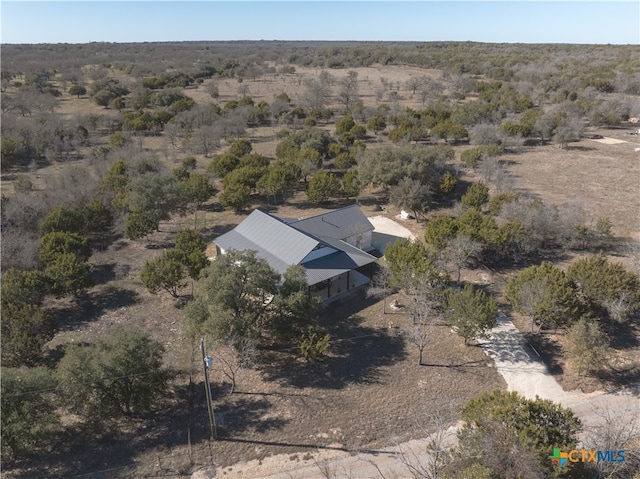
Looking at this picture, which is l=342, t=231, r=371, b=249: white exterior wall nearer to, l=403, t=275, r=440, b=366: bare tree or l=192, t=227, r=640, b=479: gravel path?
l=403, t=275, r=440, b=366: bare tree

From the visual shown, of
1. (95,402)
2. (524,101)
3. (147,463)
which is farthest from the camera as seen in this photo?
(524,101)

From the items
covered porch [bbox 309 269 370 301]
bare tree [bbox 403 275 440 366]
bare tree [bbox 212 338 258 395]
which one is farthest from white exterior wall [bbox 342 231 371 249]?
bare tree [bbox 212 338 258 395]

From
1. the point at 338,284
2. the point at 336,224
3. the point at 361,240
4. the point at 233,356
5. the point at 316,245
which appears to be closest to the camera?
the point at 233,356

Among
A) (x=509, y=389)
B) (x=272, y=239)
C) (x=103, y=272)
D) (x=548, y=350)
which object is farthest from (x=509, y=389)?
(x=103, y=272)

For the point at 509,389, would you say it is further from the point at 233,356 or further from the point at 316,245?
the point at 233,356

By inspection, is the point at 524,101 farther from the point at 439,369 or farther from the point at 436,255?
the point at 439,369

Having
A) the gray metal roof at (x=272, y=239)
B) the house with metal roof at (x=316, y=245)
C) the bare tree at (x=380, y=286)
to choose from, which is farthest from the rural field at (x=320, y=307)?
the gray metal roof at (x=272, y=239)

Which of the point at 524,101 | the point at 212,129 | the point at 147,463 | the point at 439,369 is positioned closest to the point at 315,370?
the point at 439,369
